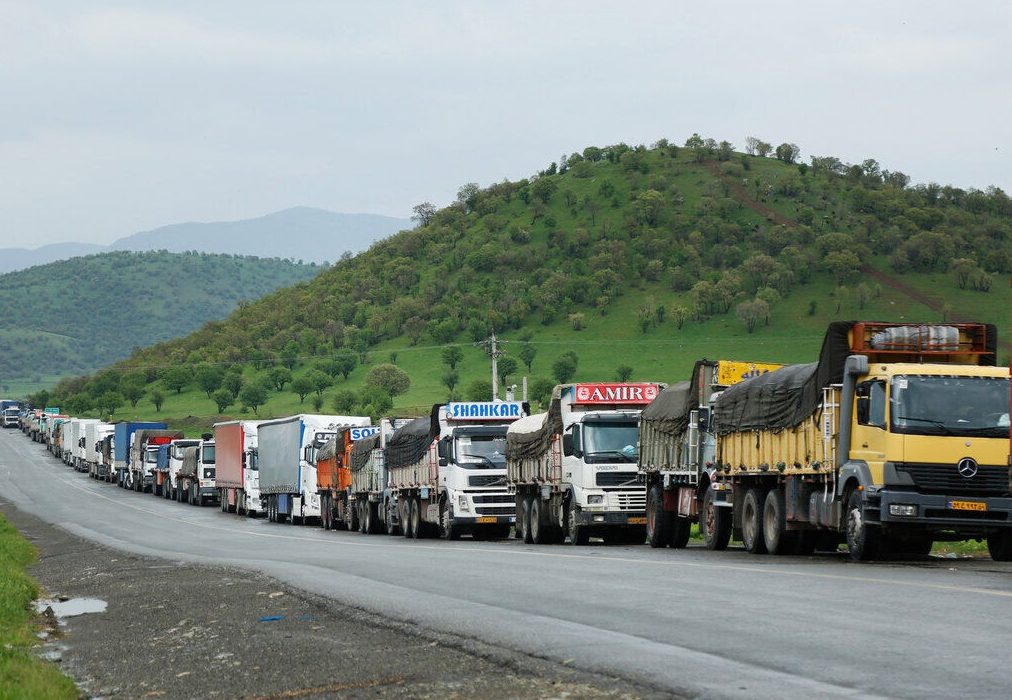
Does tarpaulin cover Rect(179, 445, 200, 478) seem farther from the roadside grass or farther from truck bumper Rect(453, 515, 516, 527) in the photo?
the roadside grass

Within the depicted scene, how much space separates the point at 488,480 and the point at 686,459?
31.5 feet

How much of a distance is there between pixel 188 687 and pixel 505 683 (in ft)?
8.73

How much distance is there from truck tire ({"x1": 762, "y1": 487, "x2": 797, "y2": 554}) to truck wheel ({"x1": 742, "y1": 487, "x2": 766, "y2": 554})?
40 centimetres

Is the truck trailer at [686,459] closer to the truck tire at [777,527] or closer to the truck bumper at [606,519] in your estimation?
the truck bumper at [606,519]

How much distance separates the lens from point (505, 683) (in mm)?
10242

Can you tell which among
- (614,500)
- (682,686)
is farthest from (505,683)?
(614,500)

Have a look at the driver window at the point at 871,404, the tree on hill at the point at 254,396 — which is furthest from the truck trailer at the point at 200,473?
the tree on hill at the point at 254,396

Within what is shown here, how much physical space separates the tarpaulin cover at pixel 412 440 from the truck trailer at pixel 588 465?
4869mm

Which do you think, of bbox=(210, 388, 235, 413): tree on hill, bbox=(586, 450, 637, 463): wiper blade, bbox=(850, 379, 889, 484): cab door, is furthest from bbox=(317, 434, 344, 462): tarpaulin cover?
bbox=(210, 388, 235, 413): tree on hill

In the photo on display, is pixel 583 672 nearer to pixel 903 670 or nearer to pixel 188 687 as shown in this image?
pixel 903 670

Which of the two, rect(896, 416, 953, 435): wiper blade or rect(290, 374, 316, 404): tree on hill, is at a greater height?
rect(290, 374, 316, 404): tree on hill

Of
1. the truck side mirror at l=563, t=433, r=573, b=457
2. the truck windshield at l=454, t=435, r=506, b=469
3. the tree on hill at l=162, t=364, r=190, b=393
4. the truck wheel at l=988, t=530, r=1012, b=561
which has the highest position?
the tree on hill at l=162, t=364, r=190, b=393

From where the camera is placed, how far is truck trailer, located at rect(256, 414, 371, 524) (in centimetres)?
5266

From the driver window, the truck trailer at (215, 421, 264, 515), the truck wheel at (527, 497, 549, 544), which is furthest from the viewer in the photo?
the truck trailer at (215, 421, 264, 515)
